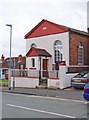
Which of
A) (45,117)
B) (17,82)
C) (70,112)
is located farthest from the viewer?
(17,82)

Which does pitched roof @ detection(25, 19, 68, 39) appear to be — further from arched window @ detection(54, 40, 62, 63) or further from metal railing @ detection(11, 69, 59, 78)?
metal railing @ detection(11, 69, 59, 78)

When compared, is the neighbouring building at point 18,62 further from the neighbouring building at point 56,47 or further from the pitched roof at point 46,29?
the pitched roof at point 46,29

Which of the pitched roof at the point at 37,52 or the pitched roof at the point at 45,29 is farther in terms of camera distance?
the pitched roof at the point at 37,52

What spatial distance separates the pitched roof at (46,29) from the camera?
92.8 feet

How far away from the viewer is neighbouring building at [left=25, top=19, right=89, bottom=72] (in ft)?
91.2

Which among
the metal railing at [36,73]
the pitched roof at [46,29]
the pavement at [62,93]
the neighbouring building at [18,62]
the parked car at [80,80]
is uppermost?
the pitched roof at [46,29]

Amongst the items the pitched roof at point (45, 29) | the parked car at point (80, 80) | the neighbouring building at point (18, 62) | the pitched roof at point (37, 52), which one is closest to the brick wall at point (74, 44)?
the pitched roof at point (45, 29)

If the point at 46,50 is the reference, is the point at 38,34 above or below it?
above

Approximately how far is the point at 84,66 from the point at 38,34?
22.4 ft

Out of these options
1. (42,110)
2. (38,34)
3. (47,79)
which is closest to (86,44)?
(38,34)

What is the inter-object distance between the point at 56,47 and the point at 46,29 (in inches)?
98.9

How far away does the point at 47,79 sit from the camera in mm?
23203

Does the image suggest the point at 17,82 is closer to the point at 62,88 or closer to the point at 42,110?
the point at 62,88

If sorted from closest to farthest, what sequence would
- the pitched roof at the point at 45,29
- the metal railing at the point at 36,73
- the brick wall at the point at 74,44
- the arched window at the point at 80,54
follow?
the metal railing at the point at 36,73
the brick wall at the point at 74,44
the pitched roof at the point at 45,29
the arched window at the point at 80,54
